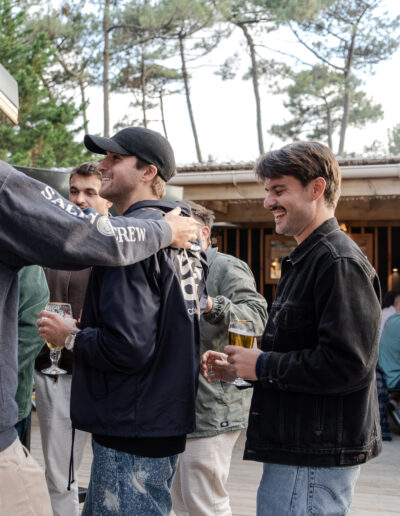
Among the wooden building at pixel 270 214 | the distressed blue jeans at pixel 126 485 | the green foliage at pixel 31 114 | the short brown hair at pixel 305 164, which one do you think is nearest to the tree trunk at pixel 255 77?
the green foliage at pixel 31 114

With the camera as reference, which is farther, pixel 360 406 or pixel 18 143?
pixel 18 143

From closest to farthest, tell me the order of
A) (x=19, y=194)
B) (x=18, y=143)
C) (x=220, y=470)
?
(x=19, y=194) → (x=220, y=470) → (x=18, y=143)

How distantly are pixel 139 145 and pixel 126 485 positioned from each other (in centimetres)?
105

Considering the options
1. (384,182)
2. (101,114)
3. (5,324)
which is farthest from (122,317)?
(101,114)

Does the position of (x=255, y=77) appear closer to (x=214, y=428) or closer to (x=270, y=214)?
(x=270, y=214)

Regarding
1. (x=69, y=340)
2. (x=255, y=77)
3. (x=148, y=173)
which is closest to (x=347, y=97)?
(x=255, y=77)

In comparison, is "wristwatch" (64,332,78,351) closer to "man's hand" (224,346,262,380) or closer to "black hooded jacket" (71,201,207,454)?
"black hooded jacket" (71,201,207,454)

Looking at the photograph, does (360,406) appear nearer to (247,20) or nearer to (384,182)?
(384,182)

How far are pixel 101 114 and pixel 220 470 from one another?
1913cm

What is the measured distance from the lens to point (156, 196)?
2.03m

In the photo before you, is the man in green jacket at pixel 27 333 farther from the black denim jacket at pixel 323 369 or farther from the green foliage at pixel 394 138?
the green foliage at pixel 394 138

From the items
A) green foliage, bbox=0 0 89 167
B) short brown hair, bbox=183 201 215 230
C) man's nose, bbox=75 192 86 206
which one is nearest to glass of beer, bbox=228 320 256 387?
short brown hair, bbox=183 201 215 230

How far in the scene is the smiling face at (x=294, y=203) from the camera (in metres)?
1.83

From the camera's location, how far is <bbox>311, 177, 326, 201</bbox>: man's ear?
1818 millimetres
